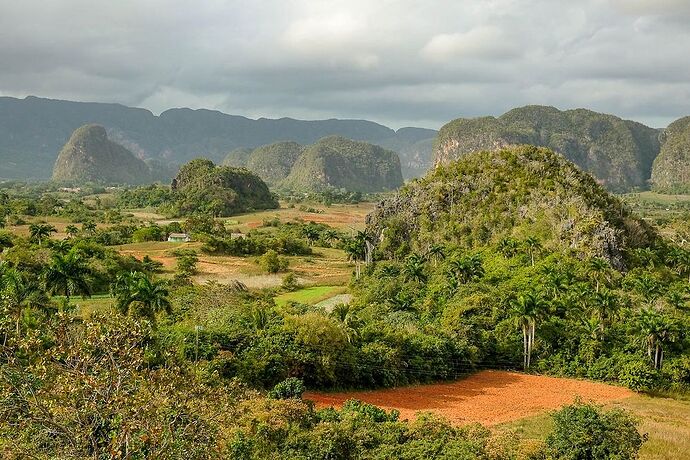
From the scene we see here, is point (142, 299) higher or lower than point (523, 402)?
higher

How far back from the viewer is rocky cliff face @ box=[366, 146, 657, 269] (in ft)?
204

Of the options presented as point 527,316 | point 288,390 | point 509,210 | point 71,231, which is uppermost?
point 509,210

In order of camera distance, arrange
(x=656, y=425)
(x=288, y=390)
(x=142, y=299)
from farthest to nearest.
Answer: (x=142, y=299) < (x=656, y=425) < (x=288, y=390)

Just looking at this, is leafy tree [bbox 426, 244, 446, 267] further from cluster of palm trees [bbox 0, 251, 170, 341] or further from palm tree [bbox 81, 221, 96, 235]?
palm tree [bbox 81, 221, 96, 235]

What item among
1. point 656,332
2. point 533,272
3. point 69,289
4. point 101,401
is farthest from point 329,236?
point 101,401

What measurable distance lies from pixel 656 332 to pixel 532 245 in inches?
824

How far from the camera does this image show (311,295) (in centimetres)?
6531

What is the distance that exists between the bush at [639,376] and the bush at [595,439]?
60.5ft

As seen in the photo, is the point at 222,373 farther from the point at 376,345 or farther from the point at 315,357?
the point at 376,345

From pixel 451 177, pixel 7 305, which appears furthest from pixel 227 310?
pixel 451 177

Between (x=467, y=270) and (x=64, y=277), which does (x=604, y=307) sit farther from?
(x=64, y=277)

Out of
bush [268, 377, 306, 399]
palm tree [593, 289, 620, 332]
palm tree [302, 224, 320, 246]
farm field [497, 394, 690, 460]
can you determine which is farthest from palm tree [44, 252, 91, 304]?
palm tree [302, 224, 320, 246]

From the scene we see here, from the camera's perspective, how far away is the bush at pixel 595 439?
22891 millimetres

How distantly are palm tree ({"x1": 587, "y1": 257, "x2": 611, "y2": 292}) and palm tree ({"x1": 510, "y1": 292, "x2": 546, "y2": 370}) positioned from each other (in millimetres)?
8615
